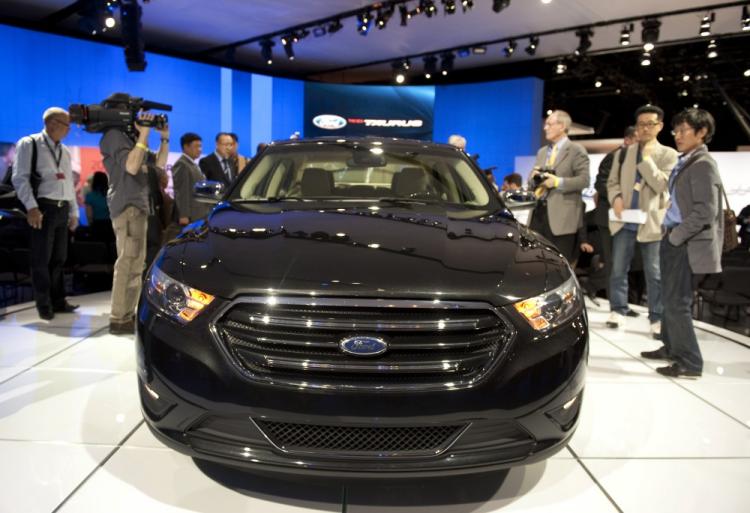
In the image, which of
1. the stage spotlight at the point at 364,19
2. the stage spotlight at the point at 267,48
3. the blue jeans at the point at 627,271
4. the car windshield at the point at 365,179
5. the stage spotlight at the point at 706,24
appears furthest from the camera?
the stage spotlight at the point at 267,48

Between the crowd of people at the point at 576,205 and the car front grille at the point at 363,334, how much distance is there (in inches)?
70.0

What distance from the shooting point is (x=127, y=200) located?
3695 millimetres

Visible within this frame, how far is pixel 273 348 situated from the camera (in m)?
1.54

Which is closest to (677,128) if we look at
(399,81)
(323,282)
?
(323,282)

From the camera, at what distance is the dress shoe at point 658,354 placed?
12.0 ft

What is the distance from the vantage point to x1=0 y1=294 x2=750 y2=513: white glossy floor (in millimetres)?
1883

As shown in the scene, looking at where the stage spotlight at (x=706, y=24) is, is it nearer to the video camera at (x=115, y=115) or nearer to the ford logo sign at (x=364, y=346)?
the video camera at (x=115, y=115)

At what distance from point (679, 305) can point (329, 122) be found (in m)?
9.40

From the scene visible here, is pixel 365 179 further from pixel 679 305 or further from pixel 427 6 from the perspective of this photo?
pixel 427 6

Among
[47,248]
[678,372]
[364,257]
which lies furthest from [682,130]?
[47,248]

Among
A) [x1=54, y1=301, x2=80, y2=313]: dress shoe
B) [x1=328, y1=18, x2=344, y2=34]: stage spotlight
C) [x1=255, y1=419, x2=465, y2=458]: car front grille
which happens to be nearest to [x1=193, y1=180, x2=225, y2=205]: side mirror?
[x1=255, y1=419, x2=465, y2=458]: car front grille

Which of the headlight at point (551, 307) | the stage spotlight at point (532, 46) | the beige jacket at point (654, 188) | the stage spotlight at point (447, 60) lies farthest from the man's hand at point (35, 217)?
the stage spotlight at point (447, 60)

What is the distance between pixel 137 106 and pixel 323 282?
2.73m

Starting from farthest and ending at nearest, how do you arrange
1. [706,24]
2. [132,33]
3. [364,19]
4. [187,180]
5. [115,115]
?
[364,19] < [706,24] < [132,33] < [187,180] < [115,115]
